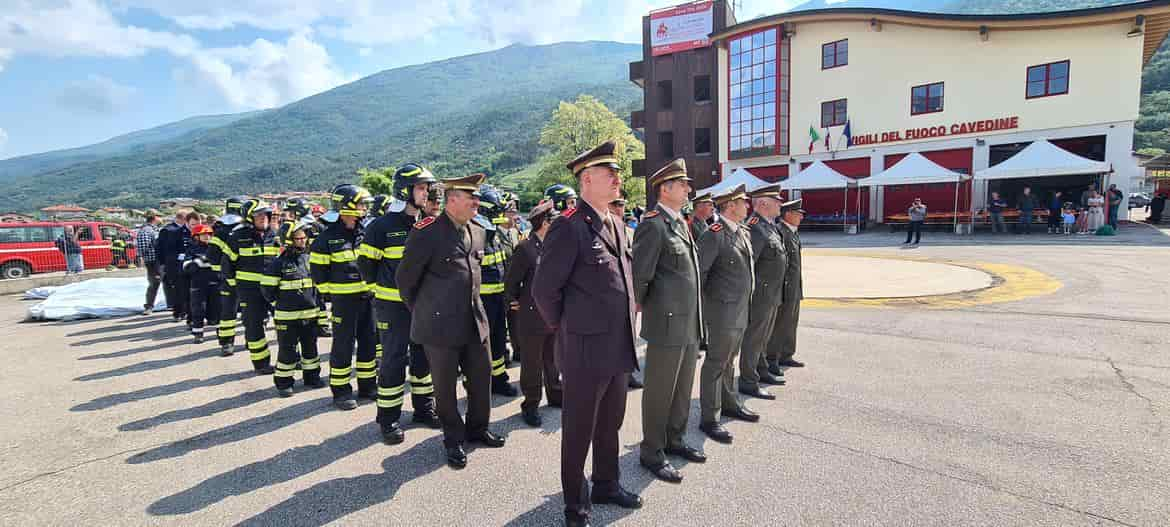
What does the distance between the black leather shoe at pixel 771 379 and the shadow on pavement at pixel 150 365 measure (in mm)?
7057

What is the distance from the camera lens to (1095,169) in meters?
18.5

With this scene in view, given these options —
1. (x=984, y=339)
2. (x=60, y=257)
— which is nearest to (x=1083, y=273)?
(x=984, y=339)

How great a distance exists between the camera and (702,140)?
38.0 metres

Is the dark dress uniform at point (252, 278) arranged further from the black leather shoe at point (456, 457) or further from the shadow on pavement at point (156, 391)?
the black leather shoe at point (456, 457)

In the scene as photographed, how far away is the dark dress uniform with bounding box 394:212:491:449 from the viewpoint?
377cm

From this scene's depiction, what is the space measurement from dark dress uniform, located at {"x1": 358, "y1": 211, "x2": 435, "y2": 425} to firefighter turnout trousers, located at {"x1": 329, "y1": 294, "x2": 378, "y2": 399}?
0.65 meters

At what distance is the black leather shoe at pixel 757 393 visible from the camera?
16.3 ft

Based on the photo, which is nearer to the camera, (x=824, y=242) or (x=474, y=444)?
(x=474, y=444)

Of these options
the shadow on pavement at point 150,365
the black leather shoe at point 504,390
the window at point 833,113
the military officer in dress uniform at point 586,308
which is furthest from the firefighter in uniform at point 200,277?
the window at point 833,113

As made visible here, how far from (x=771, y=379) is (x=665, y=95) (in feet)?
119

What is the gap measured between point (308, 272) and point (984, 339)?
7.93m

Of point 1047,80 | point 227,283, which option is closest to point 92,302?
point 227,283

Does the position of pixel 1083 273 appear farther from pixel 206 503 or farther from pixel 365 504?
pixel 206 503

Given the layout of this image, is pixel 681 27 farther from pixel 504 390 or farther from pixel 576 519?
pixel 576 519
